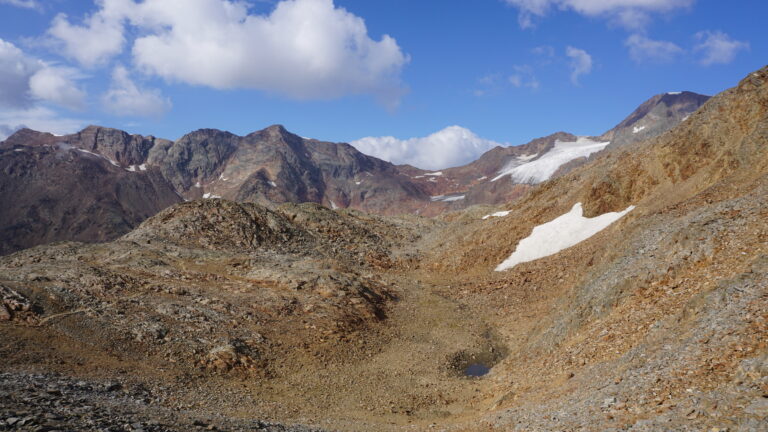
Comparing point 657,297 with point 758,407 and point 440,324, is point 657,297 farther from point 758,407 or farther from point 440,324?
point 440,324

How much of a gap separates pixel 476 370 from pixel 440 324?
18.1 feet

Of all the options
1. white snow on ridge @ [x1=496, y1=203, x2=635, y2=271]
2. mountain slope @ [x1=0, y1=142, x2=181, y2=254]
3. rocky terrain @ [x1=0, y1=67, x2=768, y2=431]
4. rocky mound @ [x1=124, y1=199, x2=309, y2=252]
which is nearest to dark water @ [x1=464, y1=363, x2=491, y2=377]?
rocky terrain @ [x1=0, y1=67, x2=768, y2=431]

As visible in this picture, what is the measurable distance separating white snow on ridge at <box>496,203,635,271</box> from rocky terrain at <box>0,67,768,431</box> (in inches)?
37.2

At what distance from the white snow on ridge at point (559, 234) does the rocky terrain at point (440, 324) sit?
3.10 feet

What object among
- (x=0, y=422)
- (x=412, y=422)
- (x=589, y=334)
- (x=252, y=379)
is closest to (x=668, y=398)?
(x=589, y=334)

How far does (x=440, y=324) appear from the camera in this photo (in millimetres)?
27656

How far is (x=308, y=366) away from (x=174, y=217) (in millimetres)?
24498

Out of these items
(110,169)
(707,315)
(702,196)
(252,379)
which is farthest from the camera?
(110,169)

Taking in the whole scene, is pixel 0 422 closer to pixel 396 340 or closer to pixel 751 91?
pixel 396 340

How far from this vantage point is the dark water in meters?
21.8

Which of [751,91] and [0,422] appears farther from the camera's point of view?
[751,91]

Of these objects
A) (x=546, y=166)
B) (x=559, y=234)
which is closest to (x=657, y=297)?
(x=559, y=234)

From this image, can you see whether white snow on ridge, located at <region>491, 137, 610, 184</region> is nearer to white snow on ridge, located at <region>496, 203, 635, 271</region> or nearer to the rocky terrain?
white snow on ridge, located at <region>496, 203, 635, 271</region>

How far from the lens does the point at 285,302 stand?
25.3 metres
